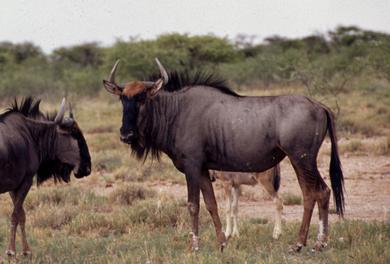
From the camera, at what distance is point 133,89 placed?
7.38 m

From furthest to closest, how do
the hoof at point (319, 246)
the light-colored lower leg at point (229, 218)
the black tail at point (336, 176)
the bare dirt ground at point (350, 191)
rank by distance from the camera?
1. the bare dirt ground at point (350, 191)
2. the light-colored lower leg at point (229, 218)
3. the black tail at point (336, 176)
4. the hoof at point (319, 246)

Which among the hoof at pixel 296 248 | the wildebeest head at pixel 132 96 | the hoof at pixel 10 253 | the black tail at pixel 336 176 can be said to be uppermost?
the wildebeest head at pixel 132 96

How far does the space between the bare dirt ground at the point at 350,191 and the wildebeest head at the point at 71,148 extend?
8.90 ft

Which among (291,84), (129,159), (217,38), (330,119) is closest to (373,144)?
(129,159)

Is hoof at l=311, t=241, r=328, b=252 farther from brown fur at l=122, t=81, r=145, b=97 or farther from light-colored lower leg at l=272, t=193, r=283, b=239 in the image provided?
brown fur at l=122, t=81, r=145, b=97

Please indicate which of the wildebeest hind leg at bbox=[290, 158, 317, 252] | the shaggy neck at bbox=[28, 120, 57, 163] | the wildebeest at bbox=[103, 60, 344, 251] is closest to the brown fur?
the wildebeest at bbox=[103, 60, 344, 251]

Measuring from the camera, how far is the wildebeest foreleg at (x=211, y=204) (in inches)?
296

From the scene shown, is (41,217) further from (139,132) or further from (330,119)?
(330,119)

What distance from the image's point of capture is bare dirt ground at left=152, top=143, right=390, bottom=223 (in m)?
9.86

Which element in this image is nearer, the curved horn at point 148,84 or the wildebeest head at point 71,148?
the curved horn at point 148,84

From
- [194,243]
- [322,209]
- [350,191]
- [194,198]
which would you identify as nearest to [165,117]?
[194,198]

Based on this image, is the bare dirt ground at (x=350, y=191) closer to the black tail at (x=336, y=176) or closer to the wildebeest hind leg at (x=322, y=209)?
the black tail at (x=336, y=176)

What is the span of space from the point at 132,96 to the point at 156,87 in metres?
0.30

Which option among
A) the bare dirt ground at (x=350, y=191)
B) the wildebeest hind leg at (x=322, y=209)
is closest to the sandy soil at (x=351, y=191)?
the bare dirt ground at (x=350, y=191)
